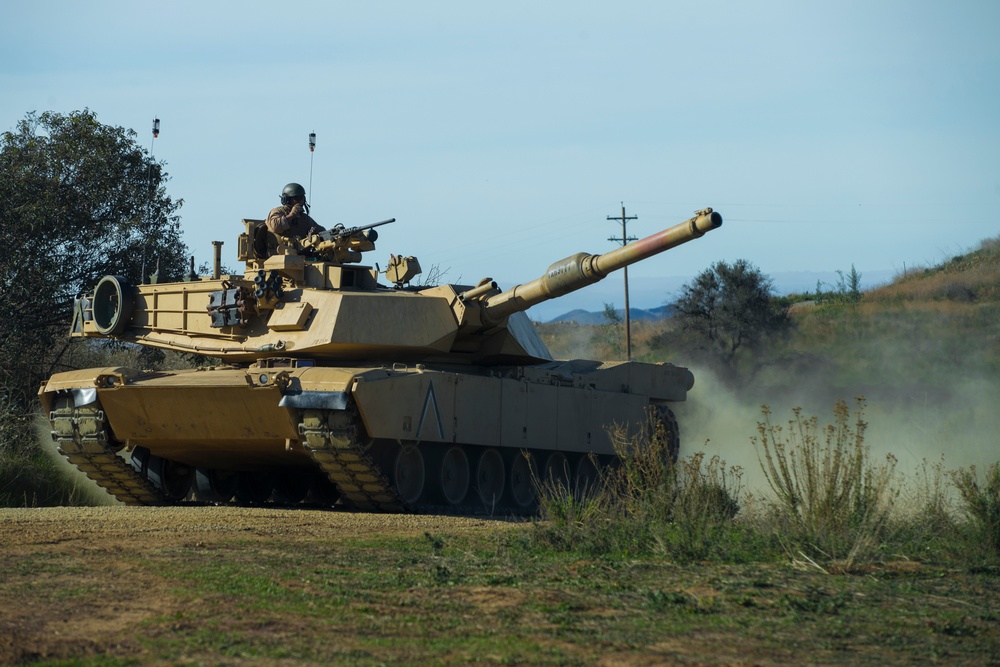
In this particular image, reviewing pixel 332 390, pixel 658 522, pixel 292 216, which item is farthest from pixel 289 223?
pixel 658 522

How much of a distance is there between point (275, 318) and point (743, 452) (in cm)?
1350

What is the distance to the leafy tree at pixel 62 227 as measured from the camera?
25.8 metres

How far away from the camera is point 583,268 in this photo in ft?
55.8

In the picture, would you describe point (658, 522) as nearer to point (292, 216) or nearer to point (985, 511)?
point (985, 511)

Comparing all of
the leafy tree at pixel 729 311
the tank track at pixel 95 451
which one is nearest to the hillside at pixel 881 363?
the leafy tree at pixel 729 311

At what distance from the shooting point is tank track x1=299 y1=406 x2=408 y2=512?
1552 centimetres

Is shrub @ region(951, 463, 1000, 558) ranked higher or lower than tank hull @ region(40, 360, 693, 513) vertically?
lower

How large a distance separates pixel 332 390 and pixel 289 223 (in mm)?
4158

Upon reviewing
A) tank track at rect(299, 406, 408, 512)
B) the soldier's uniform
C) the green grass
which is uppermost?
the soldier's uniform

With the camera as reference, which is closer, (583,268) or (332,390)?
(332,390)

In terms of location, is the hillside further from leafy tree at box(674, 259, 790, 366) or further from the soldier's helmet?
the soldier's helmet

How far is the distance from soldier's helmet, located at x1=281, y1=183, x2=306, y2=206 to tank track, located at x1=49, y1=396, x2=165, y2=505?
4067 mm

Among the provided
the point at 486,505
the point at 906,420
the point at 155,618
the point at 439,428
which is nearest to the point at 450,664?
the point at 155,618

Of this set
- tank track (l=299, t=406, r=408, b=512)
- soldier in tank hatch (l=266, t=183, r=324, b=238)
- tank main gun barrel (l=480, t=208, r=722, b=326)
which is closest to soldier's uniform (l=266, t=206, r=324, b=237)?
soldier in tank hatch (l=266, t=183, r=324, b=238)
